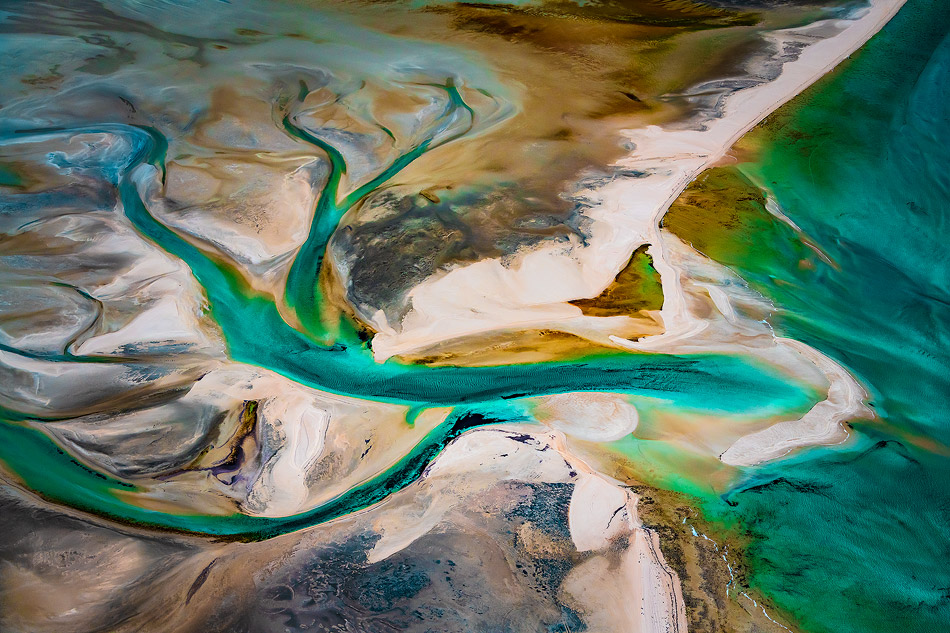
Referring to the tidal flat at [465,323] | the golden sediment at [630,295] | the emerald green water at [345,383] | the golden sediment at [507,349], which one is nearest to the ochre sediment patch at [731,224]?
the tidal flat at [465,323]

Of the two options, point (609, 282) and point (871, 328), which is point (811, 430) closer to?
point (871, 328)

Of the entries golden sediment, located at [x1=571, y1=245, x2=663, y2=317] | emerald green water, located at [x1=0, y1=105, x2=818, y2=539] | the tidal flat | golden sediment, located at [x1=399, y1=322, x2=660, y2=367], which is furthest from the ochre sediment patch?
golden sediment, located at [x1=399, y1=322, x2=660, y2=367]

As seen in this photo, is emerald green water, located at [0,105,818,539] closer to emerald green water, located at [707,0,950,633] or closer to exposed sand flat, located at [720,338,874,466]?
exposed sand flat, located at [720,338,874,466]

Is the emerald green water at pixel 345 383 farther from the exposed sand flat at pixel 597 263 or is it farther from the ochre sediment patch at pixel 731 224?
the ochre sediment patch at pixel 731 224

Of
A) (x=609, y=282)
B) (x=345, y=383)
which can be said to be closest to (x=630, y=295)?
(x=609, y=282)

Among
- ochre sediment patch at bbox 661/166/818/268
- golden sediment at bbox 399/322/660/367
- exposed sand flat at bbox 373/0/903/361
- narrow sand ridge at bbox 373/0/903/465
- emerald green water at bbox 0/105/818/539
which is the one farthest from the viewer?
ochre sediment patch at bbox 661/166/818/268

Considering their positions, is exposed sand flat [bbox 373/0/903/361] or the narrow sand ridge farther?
exposed sand flat [bbox 373/0/903/361]

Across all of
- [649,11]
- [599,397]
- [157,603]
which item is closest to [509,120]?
[649,11]
